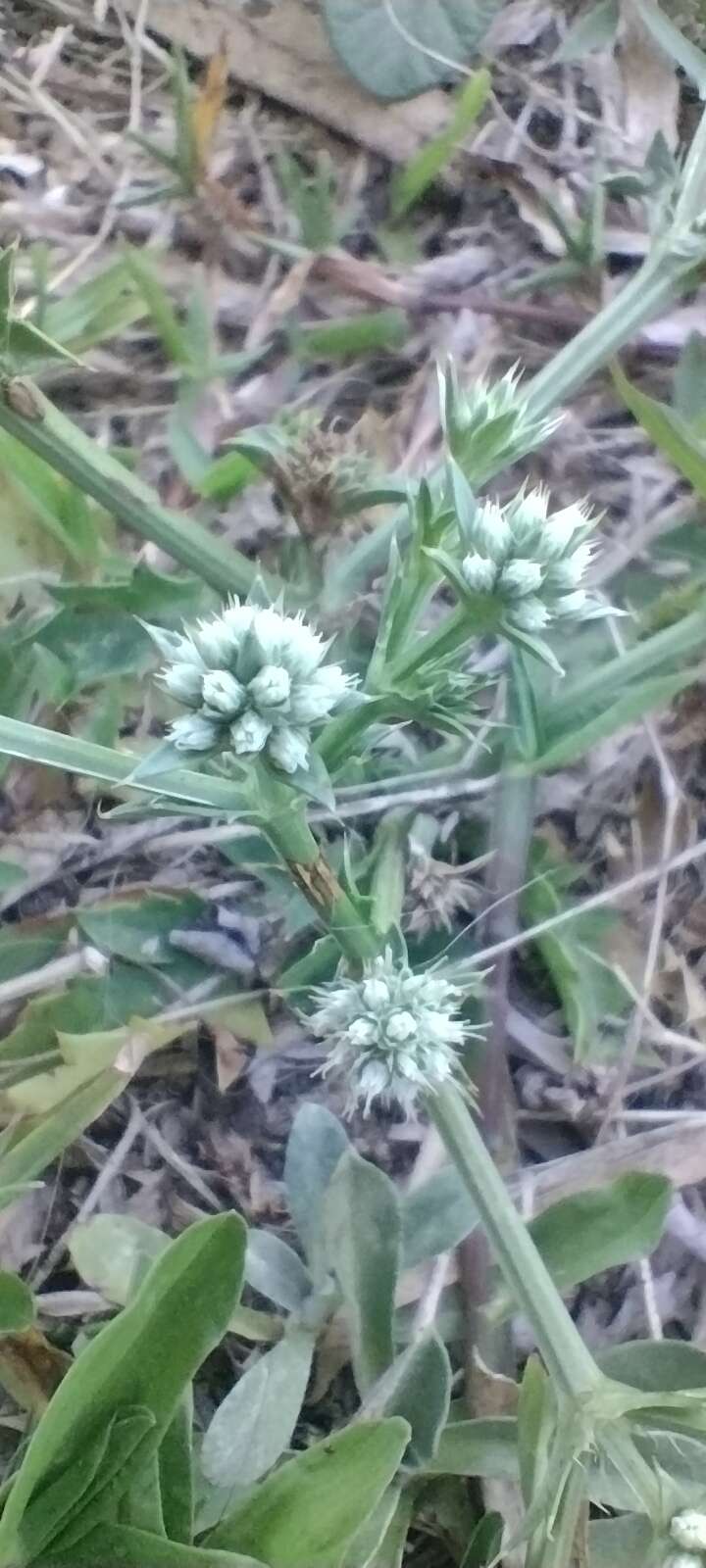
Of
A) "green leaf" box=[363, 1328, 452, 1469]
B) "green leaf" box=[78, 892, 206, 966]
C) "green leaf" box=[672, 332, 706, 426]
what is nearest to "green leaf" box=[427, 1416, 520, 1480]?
"green leaf" box=[363, 1328, 452, 1469]

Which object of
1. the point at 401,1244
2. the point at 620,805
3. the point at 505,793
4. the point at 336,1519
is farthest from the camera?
the point at 620,805

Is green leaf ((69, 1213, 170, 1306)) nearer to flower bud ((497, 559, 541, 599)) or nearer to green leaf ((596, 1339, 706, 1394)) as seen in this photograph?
green leaf ((596, 1339, 706, 1394))

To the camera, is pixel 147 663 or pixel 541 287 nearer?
pixel 147 663

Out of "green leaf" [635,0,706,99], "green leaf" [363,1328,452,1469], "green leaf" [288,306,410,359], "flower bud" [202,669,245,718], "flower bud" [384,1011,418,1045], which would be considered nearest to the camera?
"flower bud" [202,669,245,718]

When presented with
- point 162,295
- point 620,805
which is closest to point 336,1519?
point 620,805

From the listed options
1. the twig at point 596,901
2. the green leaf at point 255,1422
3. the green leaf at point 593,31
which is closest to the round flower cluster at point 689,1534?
the green leaf at point 255,1422

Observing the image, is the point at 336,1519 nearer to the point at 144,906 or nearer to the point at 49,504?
the point at 144,906
